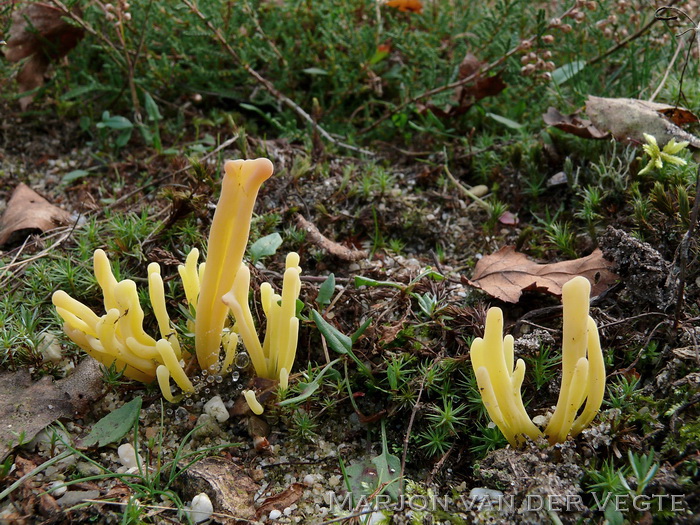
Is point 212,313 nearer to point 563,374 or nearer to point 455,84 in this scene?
point 563,374

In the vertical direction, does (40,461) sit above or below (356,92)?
below

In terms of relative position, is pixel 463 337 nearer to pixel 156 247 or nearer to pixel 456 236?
pixel 456 236

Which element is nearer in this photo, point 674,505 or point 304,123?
point 674,505

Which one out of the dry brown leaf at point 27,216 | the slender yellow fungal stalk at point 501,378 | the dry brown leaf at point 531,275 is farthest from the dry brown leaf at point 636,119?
the dry brown leaf at point 27,216

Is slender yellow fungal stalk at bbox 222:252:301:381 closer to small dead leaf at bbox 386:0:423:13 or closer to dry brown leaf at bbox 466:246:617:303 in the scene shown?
dry brown leaf at bbox 466:246:617:303

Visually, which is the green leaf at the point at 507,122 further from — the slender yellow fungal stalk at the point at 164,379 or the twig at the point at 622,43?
the slender yellow fungal stalk at the point at 164,379

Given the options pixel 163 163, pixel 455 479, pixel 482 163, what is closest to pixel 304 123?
pixel 163 163

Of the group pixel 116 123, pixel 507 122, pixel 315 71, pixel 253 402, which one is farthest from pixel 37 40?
pixel 253 402
